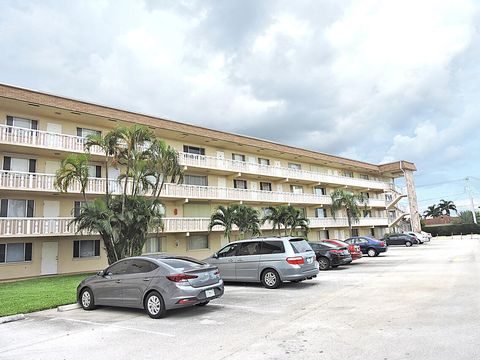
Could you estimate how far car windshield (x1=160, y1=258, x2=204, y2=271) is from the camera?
8.86m

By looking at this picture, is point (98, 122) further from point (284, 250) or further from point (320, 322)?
point (320, 322)

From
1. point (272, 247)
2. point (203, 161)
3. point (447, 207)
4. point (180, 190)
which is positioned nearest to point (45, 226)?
point (180, 190)

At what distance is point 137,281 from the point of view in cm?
903

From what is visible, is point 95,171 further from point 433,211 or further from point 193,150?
point 433,211

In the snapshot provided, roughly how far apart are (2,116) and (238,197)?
665 inches

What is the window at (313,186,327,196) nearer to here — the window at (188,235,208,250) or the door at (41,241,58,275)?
the window at (188,235,208,250)

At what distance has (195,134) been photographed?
2723 centimetres

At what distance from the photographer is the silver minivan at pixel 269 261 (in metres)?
12.2

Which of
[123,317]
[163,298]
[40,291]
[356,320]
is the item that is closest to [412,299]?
[356,320]

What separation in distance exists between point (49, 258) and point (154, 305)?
47.7ft

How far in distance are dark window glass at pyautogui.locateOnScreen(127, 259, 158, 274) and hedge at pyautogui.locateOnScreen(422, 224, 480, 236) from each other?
65924 millimetres

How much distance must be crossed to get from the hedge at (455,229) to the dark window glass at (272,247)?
61089 mm

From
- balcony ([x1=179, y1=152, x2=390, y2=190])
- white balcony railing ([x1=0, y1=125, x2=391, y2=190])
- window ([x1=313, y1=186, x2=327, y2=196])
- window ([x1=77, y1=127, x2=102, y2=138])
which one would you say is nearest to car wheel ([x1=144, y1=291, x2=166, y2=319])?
white balcony railing ([x1=0, y1=125, x2=391, y2=190])

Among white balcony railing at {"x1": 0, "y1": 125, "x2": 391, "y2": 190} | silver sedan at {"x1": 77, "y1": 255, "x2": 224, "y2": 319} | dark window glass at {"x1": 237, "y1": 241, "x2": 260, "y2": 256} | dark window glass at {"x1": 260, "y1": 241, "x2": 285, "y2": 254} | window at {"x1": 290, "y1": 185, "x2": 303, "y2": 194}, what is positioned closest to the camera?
silver sedan at {"x1": 77, "y1": 255, "x2": 224, "y2": 319}
